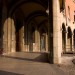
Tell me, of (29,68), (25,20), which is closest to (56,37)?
(29,68)

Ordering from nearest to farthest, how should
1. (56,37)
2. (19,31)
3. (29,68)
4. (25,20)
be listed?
(29,68) → (56,37) → (19,31) → (25,20)

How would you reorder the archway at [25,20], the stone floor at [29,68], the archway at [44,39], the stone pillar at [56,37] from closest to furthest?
1. the stone floor at [29,68]
2. the stone pillar at [56,37]
3. the archway at [25,20]
4. the archway at [44,39]

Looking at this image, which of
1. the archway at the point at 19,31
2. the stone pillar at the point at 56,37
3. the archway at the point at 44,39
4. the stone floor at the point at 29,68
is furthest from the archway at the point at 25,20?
the stone floor at the point at 29,68

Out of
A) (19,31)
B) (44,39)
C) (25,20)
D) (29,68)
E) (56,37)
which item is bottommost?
(29,68)

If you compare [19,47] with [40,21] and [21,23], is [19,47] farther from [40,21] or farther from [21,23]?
[40,21]

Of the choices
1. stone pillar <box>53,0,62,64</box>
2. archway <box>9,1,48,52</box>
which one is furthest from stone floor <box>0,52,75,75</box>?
archway <box>9,1,48,52</box>

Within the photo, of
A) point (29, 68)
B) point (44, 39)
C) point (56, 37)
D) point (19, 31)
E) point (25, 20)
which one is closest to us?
point (29, 68)

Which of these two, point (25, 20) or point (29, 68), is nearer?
point (29, 68)

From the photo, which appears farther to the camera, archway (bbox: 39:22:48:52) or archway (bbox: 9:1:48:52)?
archway (bbox: 39:22:48:52)

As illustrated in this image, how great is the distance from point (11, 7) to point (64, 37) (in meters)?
15.4

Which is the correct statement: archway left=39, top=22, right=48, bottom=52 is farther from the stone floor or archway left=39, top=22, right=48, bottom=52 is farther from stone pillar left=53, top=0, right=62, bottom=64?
the stone floor

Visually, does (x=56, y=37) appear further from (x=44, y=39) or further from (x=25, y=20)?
(x=44, y=39)

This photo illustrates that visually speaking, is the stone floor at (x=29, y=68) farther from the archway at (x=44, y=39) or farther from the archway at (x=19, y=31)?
the archway at (x=44, y=39)

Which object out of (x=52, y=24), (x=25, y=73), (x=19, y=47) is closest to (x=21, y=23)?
(x=19, y=47)
